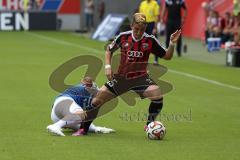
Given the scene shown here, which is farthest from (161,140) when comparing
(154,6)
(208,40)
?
(208,40)

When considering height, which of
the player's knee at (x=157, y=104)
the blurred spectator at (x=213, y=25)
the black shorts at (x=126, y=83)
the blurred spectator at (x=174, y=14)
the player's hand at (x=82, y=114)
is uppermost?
the black shorts at (x=126, y=83)

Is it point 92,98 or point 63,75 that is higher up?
point 92,98

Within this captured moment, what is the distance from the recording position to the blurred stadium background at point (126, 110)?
1082 cm

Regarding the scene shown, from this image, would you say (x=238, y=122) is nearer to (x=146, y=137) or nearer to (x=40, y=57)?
(x=146, y=137)

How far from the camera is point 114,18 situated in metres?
40.9

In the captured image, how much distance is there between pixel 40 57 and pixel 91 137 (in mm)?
16359

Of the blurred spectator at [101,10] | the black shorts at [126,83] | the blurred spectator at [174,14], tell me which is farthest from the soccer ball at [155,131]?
the blurred spectator at [101,10]

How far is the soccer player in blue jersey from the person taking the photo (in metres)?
12.0

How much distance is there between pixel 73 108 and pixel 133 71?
109cm

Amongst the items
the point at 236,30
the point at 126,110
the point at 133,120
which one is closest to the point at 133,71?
the point at 133,120

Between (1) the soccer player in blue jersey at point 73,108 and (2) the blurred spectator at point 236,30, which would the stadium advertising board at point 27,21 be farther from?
(1) the soccer player in blue jersey at point 73,108

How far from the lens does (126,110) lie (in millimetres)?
15297

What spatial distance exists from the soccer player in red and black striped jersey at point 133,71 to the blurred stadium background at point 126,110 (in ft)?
1.96

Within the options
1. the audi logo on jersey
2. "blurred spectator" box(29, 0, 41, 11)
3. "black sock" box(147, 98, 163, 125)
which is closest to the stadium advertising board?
"blurred spectator" box(29, 0, 41, 11)
